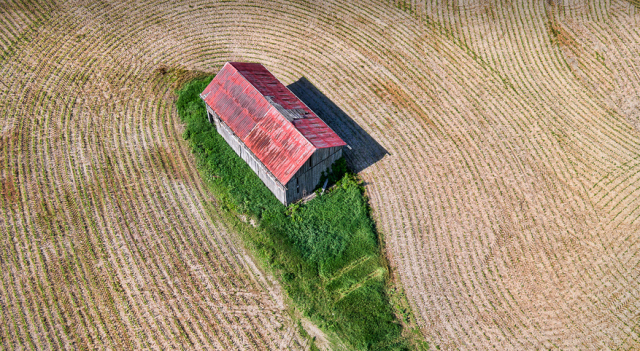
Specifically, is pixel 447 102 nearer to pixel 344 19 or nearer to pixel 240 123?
pixel 344 19

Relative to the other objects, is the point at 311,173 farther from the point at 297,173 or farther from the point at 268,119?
A: the point at 268,119

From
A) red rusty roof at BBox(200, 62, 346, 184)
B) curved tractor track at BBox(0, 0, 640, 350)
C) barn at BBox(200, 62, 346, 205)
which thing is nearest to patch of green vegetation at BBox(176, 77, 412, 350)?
barn at BBox(200, 62, 346, 205)

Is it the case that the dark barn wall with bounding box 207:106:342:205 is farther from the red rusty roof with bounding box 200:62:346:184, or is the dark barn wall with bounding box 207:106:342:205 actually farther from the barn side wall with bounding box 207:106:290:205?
the red rusty roof with bounding box 200:62:346:184

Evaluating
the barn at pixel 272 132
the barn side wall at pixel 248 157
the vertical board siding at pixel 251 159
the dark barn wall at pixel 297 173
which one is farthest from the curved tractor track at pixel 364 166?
the barn at pixel 272 132

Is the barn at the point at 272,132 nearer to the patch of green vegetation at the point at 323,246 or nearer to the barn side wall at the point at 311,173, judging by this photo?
the barn side wall at the point at 311,173

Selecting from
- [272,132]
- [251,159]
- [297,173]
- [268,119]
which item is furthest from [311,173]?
[268,119]
